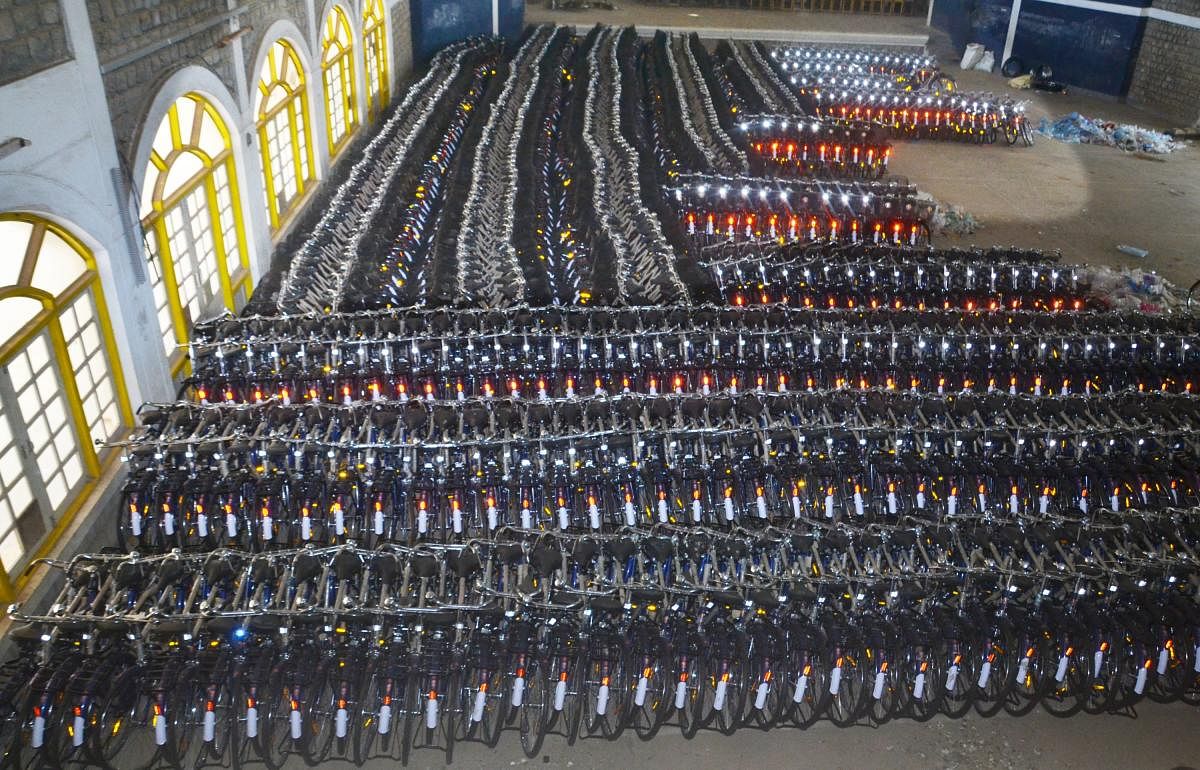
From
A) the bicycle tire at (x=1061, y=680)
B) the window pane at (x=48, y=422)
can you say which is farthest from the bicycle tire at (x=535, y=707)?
the window pane at (x=48, y=422)

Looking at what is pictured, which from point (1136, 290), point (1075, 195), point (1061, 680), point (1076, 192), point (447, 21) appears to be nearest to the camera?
point (1061, 680)

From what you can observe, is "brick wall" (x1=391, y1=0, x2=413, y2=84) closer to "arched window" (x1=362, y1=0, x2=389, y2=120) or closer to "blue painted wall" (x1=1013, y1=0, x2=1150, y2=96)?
"arched window" (x1=362, y1=0, x2=389, y2=120)

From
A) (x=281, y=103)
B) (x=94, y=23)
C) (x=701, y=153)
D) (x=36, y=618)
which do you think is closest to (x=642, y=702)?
(x=36, y=618)

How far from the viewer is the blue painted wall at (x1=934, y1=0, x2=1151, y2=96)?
79.5 feet

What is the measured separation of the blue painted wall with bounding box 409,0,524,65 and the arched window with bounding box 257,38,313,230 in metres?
11.7

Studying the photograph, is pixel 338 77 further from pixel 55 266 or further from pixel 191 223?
pixel 55 266

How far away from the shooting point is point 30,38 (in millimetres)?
5785

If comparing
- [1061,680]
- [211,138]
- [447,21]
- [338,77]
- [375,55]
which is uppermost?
[211,138]

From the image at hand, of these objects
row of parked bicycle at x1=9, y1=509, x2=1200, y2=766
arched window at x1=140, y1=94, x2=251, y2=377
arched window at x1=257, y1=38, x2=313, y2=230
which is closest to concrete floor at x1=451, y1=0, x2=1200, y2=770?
row of parked bicycle at x1=9, y1=509, x2=1200, y2=766

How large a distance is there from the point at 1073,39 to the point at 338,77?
21.2 metres

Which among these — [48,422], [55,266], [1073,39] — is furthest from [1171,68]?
[48,422]

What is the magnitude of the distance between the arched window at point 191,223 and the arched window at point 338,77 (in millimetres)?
4683

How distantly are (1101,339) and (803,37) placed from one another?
2407cm

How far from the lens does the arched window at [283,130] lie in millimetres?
11523
